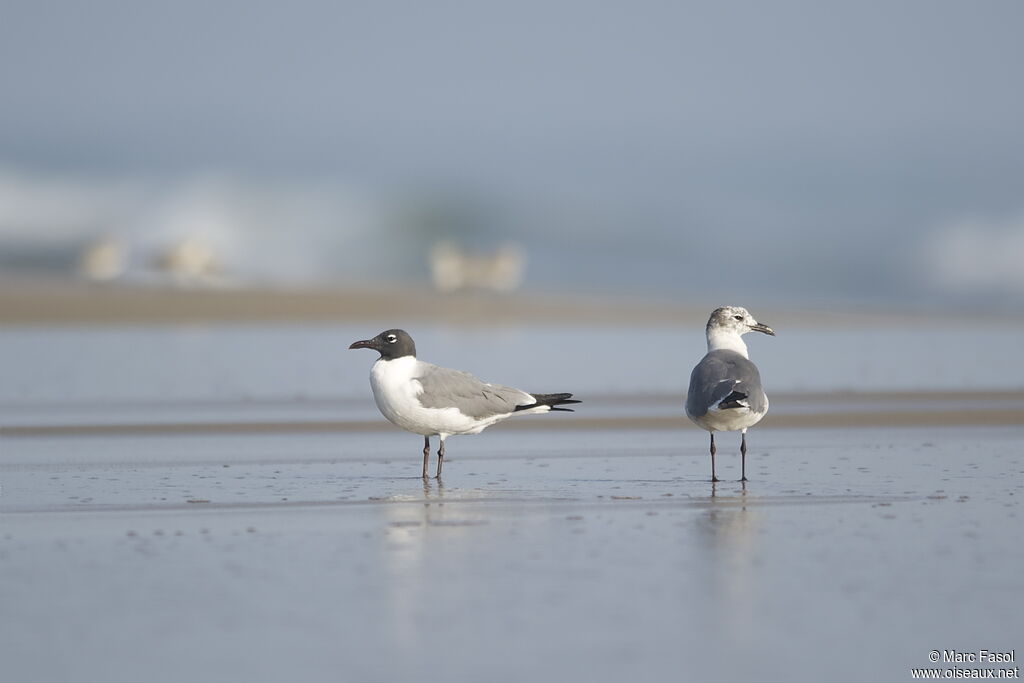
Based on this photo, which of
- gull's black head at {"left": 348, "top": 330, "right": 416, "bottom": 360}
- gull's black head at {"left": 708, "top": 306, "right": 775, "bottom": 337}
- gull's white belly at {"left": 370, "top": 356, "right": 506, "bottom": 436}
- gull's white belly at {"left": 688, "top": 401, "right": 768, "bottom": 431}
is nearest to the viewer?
gull's white belly at {"left": 688, "top": 401, "right": 768, "bottom": 431}

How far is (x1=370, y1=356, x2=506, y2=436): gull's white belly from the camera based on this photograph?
9641 mm

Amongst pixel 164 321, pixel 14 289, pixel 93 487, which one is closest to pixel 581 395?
pixel 93 487

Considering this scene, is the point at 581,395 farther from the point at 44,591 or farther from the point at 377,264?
the point at 377,264

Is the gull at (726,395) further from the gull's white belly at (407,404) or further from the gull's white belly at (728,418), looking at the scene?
the gull's white belly at (407,404)

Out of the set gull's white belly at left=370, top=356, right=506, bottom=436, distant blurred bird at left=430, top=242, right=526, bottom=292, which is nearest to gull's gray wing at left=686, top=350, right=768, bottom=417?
gull's white belly at left=370, top=356, right=506, bottom=436

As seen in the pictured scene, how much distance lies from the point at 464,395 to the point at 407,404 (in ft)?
1.23

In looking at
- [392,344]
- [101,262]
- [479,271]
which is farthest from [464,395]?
[101,262]

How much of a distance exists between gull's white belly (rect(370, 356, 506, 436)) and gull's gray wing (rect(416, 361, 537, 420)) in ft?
0.13

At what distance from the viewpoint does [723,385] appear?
9.32 metres

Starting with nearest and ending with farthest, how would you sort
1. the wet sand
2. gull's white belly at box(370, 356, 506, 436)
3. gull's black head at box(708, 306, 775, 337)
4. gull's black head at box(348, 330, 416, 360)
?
1. the wet sand
2. gull's white belly at box(370, 356, 506, 436)
3. gull's black head at box(348, 330, 416, 360)
4. gull's black head at box(708, 306, 775, 337)

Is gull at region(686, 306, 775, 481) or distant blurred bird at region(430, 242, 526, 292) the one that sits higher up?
distant blurred bird at region(430, 242, 526, 292)

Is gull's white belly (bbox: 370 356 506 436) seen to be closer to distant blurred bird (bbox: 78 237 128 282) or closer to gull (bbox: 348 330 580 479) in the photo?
gull (bbox: 348 330 580 479)

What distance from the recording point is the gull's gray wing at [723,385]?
926cm

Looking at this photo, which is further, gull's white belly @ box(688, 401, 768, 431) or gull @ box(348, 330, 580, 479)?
gull @ box(348, 330, 580, 479)
